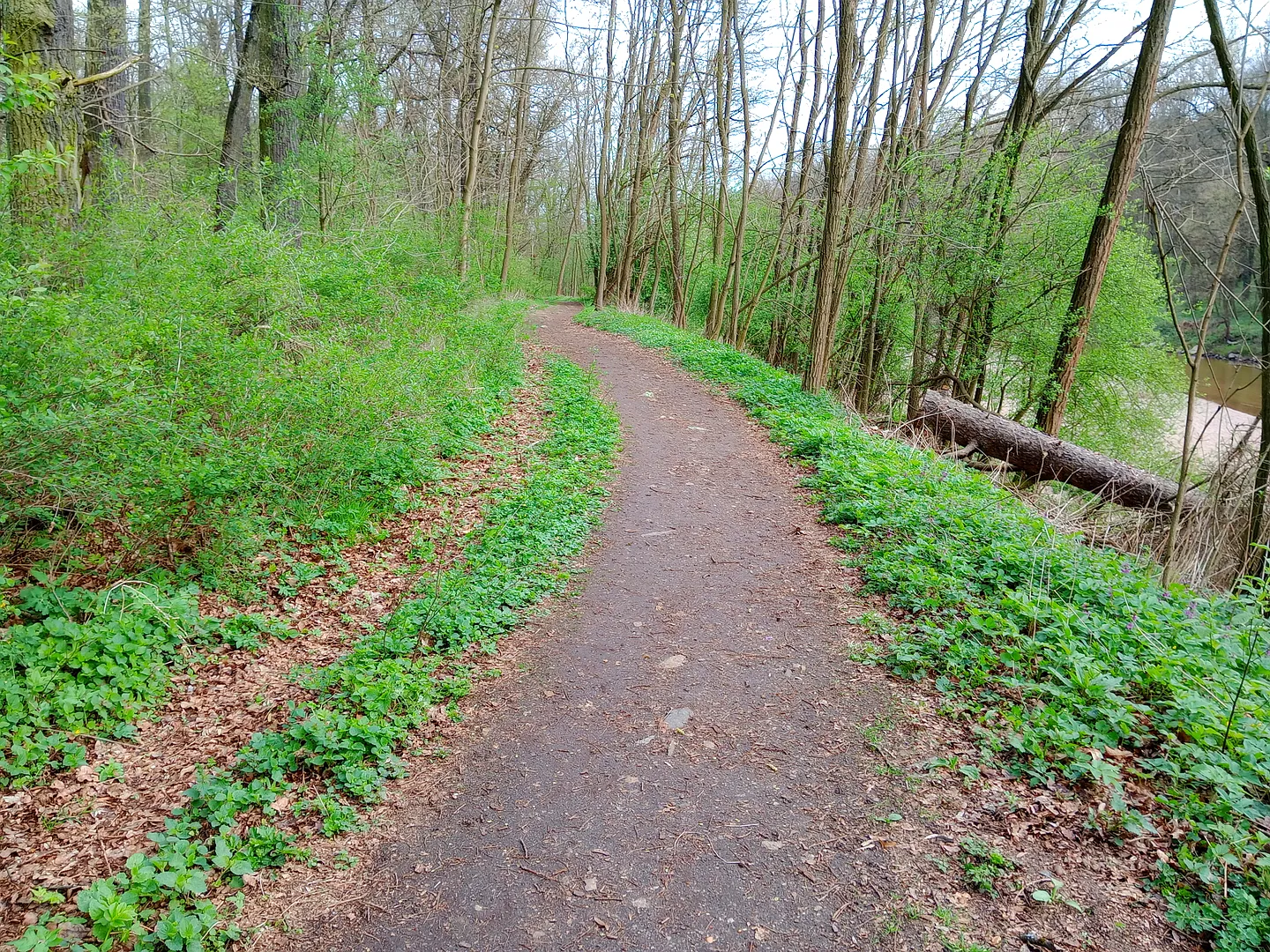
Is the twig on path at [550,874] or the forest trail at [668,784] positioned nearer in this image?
the forest trail at [668,784]

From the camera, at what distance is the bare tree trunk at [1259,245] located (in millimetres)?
6680

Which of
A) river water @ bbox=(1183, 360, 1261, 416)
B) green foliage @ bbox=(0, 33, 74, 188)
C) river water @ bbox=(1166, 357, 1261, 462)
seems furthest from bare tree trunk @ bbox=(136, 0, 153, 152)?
river water @ bbox=(1183, 360, 1261, 416)

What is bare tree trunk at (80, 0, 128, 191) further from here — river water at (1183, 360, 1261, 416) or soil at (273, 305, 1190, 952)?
river water at (1183, 360, 1261, 416)

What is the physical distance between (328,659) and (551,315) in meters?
19.8

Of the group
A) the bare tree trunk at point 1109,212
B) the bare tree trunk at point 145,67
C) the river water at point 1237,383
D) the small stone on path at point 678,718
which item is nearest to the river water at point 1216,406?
the river water at point 1237,383

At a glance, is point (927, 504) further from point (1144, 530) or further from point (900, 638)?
point (1144, 530)

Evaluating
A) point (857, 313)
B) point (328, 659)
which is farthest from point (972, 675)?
point (857, 313)

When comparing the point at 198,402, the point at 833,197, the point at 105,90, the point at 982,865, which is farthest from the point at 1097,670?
the point at 105,90

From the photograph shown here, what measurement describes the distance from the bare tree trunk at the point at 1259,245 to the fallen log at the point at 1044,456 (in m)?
0.59

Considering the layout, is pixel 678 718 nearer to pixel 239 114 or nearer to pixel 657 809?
pixel 657 809

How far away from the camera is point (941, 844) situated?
9.83 ft

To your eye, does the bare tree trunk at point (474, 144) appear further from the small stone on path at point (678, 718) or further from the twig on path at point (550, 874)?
the twig on path at point (550, 874)

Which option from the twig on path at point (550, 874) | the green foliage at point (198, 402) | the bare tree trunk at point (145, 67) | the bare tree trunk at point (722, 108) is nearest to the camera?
the twig on path at point (550, 874)

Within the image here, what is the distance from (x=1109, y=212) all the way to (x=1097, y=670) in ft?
28.7
